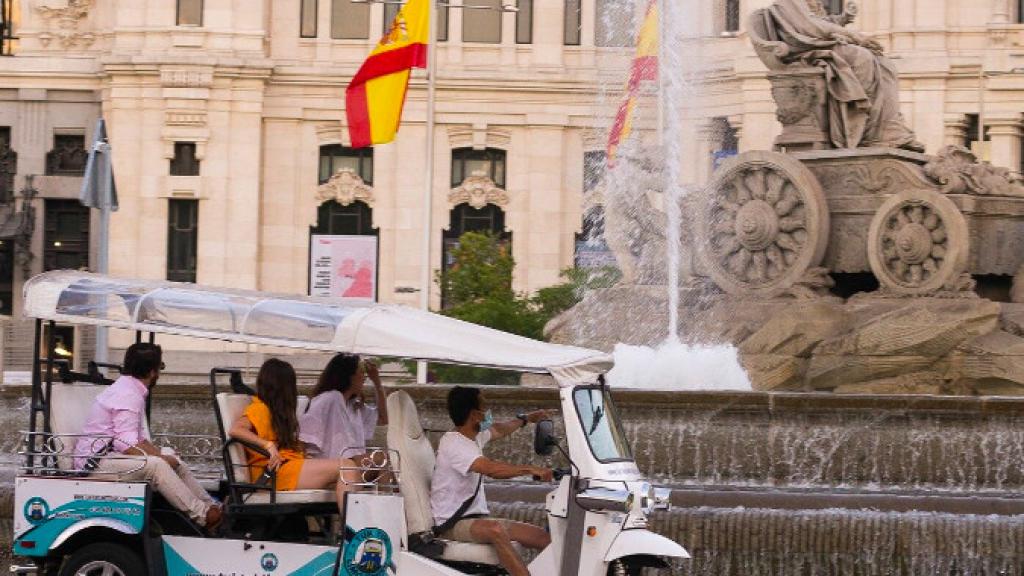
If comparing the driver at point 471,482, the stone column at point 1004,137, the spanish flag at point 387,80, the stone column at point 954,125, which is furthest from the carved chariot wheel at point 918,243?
the stone column at point 954,125

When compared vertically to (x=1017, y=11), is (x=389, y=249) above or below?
below

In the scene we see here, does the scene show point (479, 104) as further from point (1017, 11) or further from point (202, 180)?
point (1017, 11)

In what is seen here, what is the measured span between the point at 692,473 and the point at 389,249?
47.5 metres

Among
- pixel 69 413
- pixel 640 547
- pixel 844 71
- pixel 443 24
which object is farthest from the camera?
pixel 443 24

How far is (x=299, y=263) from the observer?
219 ft

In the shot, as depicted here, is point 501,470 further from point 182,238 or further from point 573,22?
point 573,22

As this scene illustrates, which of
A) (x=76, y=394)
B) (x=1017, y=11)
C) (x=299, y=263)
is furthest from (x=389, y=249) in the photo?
(x=76, y=394)

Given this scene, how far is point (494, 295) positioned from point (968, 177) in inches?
1096

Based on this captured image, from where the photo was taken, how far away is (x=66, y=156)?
6831 centimetres

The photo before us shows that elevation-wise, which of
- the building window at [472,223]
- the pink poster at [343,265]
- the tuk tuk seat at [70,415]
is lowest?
the tuk tuk seat at [70,415]

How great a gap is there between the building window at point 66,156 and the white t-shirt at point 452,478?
185 ft

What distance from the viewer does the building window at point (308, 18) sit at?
67688 millimetres

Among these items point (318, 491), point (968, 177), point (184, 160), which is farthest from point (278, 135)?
point (318, 491)

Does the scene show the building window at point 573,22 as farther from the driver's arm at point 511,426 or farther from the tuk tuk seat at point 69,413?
the driver's arm at point 511,426
